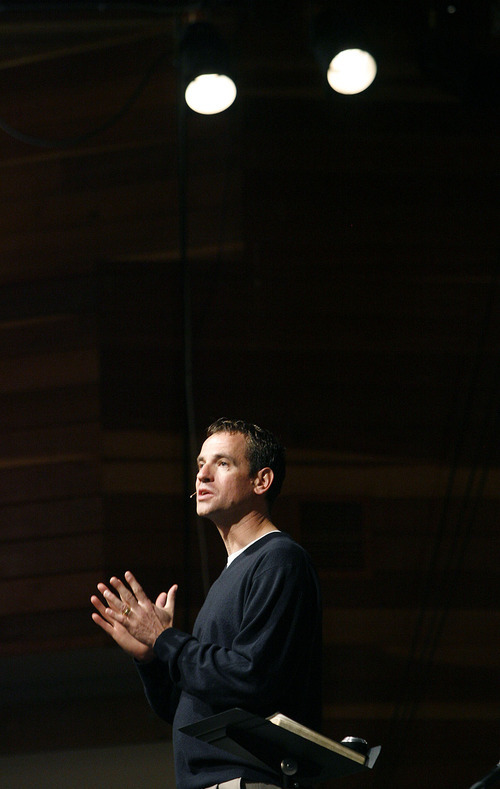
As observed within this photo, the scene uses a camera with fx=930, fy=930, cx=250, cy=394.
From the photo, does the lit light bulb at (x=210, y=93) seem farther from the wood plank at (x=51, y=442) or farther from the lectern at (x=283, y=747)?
the lectern at (x=283, y=747)

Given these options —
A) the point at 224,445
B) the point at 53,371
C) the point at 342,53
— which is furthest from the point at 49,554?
the point at 342,53

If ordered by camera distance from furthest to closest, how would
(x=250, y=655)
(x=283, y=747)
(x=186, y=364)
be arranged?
(x=186, y=364), (x=250, y=655), (x=283, y=747)

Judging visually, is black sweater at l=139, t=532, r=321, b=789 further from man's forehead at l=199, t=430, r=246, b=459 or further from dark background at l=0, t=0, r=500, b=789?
dark background at l=0, t=0, r=500, b=789

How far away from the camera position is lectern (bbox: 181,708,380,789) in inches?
61.4

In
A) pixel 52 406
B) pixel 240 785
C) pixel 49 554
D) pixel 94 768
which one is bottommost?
pixel 94 768

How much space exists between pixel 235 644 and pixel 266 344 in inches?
92.7

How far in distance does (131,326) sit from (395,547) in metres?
1.46

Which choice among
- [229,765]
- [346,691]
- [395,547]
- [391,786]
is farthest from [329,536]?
[229,765]

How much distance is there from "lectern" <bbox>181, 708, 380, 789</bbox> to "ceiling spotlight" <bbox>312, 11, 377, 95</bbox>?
2380 millimetres

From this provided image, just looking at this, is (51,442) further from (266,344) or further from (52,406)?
(266,344)

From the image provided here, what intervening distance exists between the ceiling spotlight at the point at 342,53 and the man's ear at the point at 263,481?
5.43 ft

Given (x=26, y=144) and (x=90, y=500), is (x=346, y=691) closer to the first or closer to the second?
(x=90, y=500)

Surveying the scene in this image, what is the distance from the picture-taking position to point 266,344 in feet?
13.4

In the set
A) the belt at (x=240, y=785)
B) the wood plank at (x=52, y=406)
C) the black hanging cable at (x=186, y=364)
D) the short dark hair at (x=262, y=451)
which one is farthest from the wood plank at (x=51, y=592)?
the belt at (x=240, y=785)
